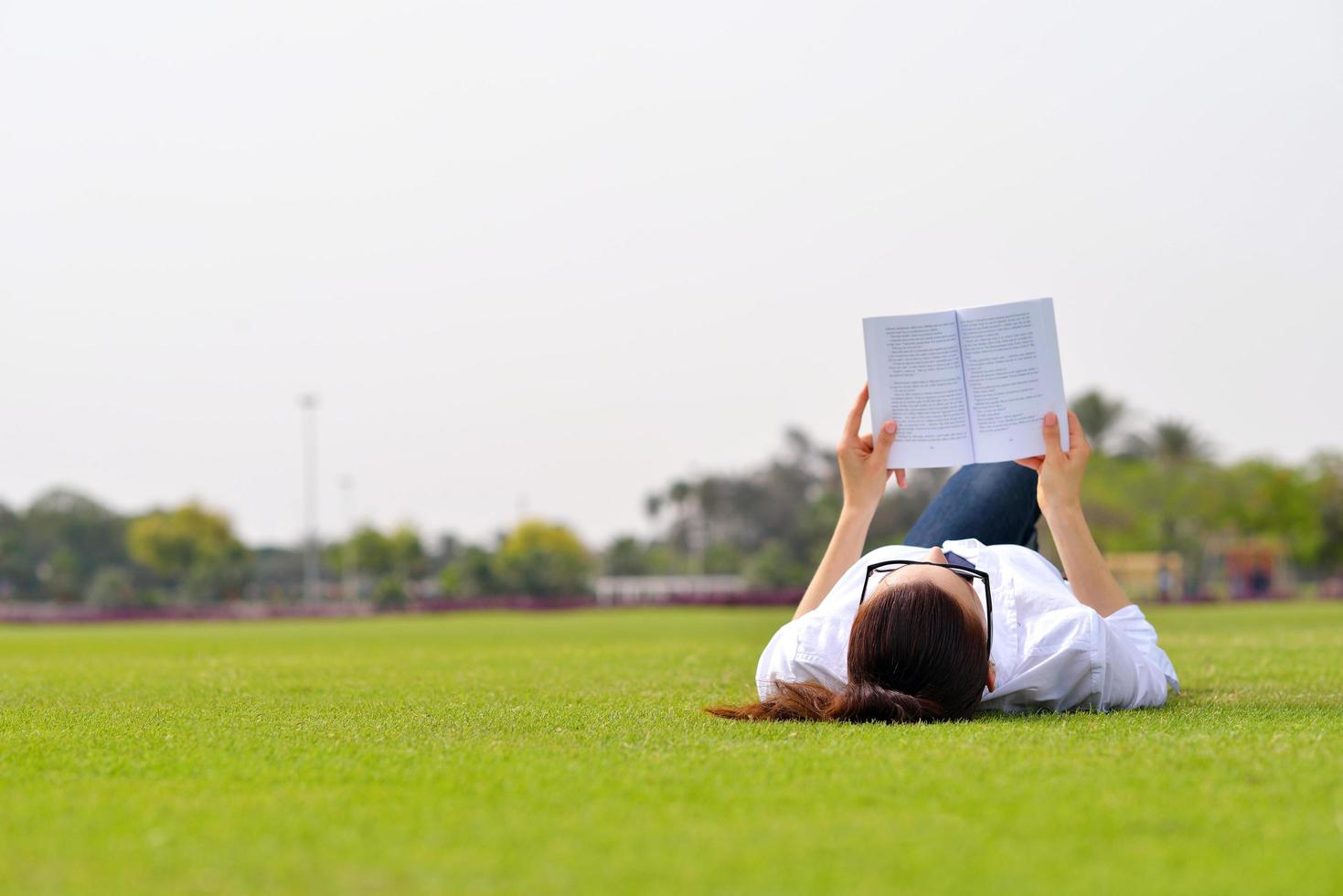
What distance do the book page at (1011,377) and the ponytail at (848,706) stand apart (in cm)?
122

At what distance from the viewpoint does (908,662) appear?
4.72m

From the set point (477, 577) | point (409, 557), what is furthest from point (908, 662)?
point (409, 557)

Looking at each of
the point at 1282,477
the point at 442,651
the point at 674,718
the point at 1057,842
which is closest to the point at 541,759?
the point at 674,718

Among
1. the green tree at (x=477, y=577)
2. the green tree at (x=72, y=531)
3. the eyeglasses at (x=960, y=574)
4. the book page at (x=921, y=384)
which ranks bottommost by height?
the eyeglasses at (x=960, y=574)

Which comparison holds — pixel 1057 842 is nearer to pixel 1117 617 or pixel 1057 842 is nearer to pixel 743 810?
pixel 743 810

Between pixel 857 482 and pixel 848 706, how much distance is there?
4.06ft

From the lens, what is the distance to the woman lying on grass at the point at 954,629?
15.4 feet

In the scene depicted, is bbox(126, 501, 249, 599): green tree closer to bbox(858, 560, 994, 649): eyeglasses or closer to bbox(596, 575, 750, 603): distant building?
bbox(596, 575, 750, 603): distant building

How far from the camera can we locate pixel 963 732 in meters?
4.43

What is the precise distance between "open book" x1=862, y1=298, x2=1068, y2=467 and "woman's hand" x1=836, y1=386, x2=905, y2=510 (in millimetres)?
51

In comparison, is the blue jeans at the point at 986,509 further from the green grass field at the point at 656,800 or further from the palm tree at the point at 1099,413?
the palm tree at the point at 1099,413

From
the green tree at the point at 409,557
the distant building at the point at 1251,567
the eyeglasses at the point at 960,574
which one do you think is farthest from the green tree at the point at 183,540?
the eyeglasses at the point at 960,574

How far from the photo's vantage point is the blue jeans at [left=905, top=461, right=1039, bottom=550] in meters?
6.46

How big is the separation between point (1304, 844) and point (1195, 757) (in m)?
1.18
